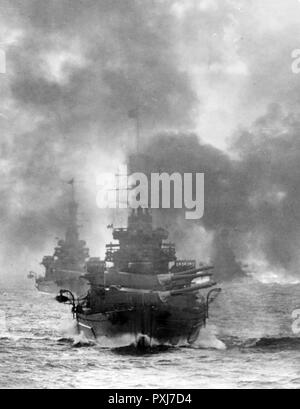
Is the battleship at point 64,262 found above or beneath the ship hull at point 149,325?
above

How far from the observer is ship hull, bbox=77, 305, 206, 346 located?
34.5m

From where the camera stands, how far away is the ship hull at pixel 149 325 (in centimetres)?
3447

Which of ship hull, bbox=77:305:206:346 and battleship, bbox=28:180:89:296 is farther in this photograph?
battleship, bbox=28:180:89:296

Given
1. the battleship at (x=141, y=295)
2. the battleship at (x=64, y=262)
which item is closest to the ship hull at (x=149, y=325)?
the battleship at (x=141, y=295)

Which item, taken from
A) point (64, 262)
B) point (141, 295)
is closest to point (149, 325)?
point (141, 295)

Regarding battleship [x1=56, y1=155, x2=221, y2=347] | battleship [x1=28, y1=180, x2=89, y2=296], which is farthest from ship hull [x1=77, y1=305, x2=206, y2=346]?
battleship [x1=28, y1=180, x2=89, y2=296]

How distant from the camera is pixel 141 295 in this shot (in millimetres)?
35719

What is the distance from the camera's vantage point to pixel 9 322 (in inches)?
2156

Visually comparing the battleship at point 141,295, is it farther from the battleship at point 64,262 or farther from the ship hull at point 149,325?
the battleship at point 64,262

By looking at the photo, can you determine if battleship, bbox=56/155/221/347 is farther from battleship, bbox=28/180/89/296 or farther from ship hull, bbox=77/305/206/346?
battleship, bbox=28/180/89/296

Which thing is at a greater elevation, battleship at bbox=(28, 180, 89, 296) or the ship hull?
battleship at bbox=(28, 180, 89, 296)

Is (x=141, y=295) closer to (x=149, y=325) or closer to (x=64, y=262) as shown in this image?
(x=149, y=325)
